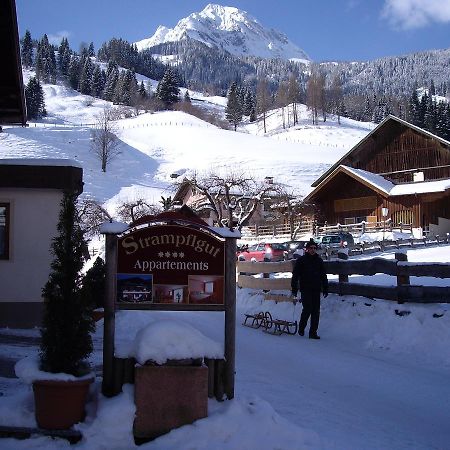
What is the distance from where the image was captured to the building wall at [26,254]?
34.3 feet

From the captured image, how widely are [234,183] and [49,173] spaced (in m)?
31.0

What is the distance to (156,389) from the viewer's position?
4.95 meters

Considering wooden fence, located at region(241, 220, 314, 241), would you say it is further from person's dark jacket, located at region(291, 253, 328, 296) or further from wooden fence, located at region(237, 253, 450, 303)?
person's dark jacket, located at region(291, 253, 328, 296)

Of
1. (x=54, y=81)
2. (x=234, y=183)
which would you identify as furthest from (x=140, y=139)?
(x=54, y=81)

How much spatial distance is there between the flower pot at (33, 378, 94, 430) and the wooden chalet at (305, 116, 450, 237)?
37.0 meters

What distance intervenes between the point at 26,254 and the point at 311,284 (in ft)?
17.7

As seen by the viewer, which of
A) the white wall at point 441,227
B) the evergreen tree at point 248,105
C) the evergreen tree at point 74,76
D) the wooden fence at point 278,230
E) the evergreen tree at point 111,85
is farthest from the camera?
the evergreen tree at point 74,76

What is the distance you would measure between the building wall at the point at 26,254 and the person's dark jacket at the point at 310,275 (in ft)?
15.4

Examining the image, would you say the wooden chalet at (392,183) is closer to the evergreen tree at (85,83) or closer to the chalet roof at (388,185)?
the chalet roof at (388,185)

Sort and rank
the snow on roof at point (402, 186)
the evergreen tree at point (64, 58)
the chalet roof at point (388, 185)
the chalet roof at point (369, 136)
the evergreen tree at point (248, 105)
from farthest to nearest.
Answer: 1. the evergreen tree at point (64, 58)
2. the evergreen tree at point (248, 105)
3. the chalet roof at point (369, 136)
4. the chalet roof at point (388, 185)
5. the snow on roof at point (402, 186)

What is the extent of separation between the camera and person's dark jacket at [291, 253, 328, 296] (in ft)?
34.5

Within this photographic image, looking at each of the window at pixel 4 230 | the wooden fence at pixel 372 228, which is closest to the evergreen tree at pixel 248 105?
the wooden fence at pixel 372 228

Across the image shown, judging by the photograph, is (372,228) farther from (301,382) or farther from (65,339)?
(65,339)

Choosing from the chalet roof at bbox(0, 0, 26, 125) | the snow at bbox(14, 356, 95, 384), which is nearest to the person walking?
the chalet roof at bbox(0, 0, 26, 125)
